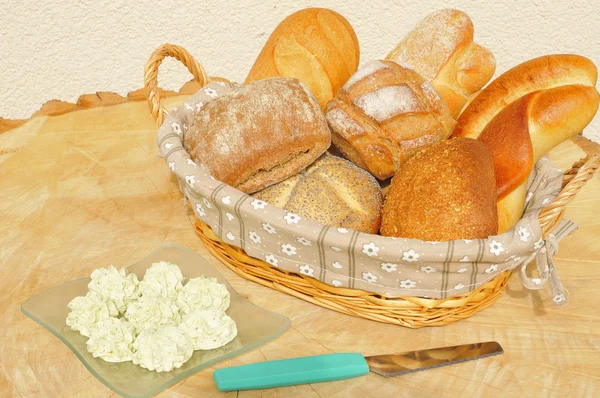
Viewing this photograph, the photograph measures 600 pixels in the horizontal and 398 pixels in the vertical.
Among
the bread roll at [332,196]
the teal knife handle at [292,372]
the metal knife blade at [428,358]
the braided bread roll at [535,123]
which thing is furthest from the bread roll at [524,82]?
the teal knife handle at [292,372]

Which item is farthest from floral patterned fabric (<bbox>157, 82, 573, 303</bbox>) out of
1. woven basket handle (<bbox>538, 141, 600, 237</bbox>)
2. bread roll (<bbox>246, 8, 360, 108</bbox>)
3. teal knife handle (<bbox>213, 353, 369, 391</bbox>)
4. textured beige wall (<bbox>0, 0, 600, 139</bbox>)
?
textured beige wall (<bbox>0, 0, 600, 139</bbox>)

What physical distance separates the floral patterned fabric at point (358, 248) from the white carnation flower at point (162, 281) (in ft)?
0.40

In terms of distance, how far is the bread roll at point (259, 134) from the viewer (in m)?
1.16

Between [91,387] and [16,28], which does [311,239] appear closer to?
[91,387]

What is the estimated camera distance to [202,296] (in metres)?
1.05

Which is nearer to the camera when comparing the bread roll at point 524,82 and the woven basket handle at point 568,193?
the woven basket handle at point 568,193

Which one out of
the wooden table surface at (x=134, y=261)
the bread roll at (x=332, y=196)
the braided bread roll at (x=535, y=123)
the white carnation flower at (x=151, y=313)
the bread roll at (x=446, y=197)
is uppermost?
the braided bread roll at (x=535, y=123)

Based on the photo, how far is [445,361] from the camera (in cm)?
102

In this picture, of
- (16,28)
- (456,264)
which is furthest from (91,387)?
(16,28)

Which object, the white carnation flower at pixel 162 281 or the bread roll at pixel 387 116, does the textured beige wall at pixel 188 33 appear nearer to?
the bread roll at pixel 387 116

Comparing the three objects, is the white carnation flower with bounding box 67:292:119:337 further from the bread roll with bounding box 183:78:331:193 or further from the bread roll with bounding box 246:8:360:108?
the bread roll with bounding box 246:8:360:108

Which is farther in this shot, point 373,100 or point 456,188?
point 373,100

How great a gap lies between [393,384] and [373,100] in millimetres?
585

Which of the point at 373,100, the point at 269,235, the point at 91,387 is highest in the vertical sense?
the point at 373,100
